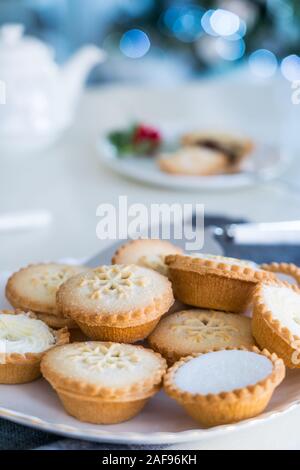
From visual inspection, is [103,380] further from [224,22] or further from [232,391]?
[224,22]

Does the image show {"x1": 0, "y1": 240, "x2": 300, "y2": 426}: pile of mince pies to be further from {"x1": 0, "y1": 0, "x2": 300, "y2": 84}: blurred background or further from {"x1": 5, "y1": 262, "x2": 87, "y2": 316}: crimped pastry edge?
{"x1": 0, "y1": 0, "x2": 300, "y2": 84}: blurred background

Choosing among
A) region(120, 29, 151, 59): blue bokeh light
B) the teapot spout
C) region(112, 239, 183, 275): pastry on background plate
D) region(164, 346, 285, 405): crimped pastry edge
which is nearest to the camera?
region(164, 346, 285, 405): crimped pastry edge

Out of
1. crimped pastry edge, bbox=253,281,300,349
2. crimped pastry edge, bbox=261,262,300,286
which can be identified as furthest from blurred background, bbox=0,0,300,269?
crimped pastry edge, bbox=253,281,300,349

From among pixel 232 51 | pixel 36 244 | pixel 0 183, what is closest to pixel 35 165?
pixel 0 183

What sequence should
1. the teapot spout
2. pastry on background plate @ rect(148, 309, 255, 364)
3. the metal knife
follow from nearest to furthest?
pastry on background plate @ rect(148, 309, 255, 364), the metal knife, the teapot spout

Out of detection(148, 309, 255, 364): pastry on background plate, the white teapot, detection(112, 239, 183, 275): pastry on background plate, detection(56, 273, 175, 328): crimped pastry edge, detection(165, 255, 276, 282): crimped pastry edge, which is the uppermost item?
the white teapot

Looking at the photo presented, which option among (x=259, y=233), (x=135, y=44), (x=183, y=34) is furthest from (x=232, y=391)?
(x=135, y=44)
